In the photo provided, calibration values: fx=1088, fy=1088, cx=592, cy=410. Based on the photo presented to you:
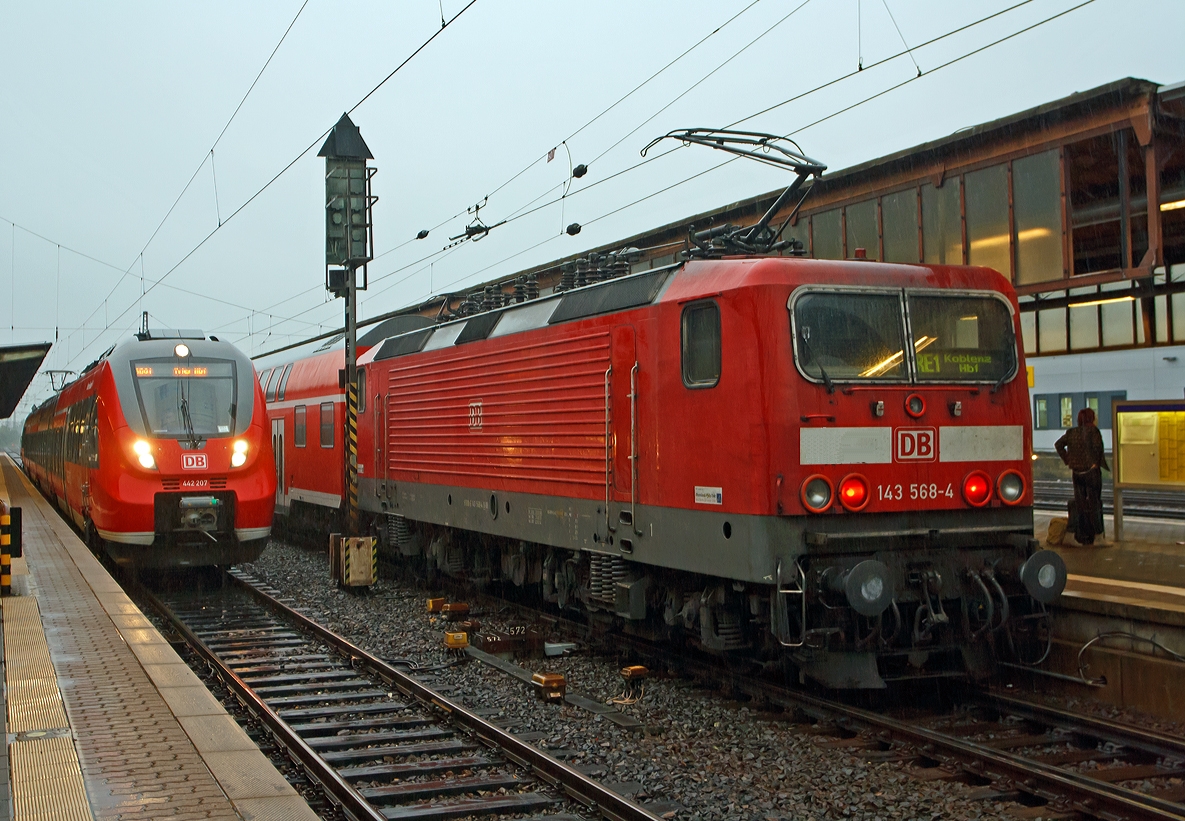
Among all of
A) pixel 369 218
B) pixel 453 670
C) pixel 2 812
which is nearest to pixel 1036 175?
pixel 369 218

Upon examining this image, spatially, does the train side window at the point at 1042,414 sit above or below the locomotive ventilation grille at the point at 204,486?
above

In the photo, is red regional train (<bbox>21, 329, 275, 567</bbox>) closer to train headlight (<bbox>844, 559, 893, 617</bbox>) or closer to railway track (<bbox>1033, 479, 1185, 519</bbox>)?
train headlight (<bbox>844, 559, 893, 617</bbox>)

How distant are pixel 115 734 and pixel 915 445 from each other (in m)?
5.51

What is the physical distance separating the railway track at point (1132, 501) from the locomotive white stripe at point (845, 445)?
9.25 m

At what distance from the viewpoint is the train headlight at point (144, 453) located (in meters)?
12.9

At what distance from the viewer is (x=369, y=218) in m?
15.4

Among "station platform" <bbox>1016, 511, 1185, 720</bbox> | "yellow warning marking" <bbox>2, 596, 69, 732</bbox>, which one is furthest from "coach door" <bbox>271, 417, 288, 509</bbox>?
"station platform" <bbox>1016, 511, 1185, 720</bbox>

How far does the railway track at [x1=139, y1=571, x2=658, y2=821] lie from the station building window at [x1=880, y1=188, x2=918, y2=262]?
10.2 m

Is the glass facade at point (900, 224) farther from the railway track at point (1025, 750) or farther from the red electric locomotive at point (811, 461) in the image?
the railway track at point (1025, 750)

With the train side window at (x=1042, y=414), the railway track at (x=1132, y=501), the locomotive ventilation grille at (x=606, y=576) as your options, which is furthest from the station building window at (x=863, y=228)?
the train side window at (x=1042, y=414)

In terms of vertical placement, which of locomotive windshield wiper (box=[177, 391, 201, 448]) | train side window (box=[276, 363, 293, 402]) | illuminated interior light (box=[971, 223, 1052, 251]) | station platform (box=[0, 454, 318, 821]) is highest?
illuminated interior light (box=[971, 223, 1052, 251])

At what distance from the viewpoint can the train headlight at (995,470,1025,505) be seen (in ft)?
26.2

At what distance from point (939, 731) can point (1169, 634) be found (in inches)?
74.0

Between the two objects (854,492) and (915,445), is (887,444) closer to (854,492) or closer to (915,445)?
(915,445)
